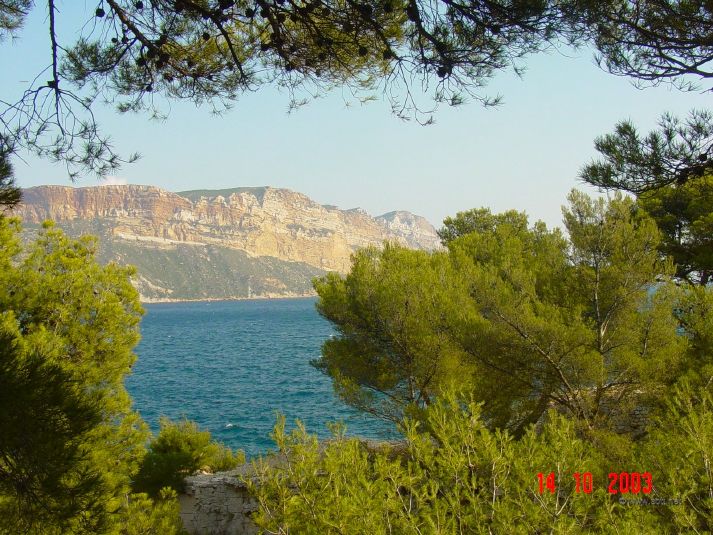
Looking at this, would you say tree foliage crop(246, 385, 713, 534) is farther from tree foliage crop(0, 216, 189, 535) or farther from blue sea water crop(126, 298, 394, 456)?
blue sea water crop(126, 298, 394, 456)

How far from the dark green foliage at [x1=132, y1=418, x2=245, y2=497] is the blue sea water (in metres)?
3.06

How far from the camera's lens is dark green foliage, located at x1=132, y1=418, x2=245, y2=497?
40.5 ft

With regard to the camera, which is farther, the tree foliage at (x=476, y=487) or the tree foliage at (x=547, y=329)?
the tree foliage at (x=547, y=329)

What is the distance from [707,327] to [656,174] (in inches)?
139

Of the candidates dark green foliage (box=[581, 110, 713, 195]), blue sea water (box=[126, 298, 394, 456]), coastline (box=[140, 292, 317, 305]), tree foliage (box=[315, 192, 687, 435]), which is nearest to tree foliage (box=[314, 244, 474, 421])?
tree foliage (box=[315, 192, 687, 435])

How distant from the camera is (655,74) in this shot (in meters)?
5.18

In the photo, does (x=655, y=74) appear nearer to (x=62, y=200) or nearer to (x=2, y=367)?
(x=2, y=367)

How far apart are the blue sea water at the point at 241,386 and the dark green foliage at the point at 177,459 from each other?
121 inches

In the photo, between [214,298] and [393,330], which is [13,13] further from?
[214,298]

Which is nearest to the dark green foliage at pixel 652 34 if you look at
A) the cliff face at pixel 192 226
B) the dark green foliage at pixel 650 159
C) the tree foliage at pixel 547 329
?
the dark green foliage at pixel 650 159

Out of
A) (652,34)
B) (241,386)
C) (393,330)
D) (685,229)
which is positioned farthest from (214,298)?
(652,34)
